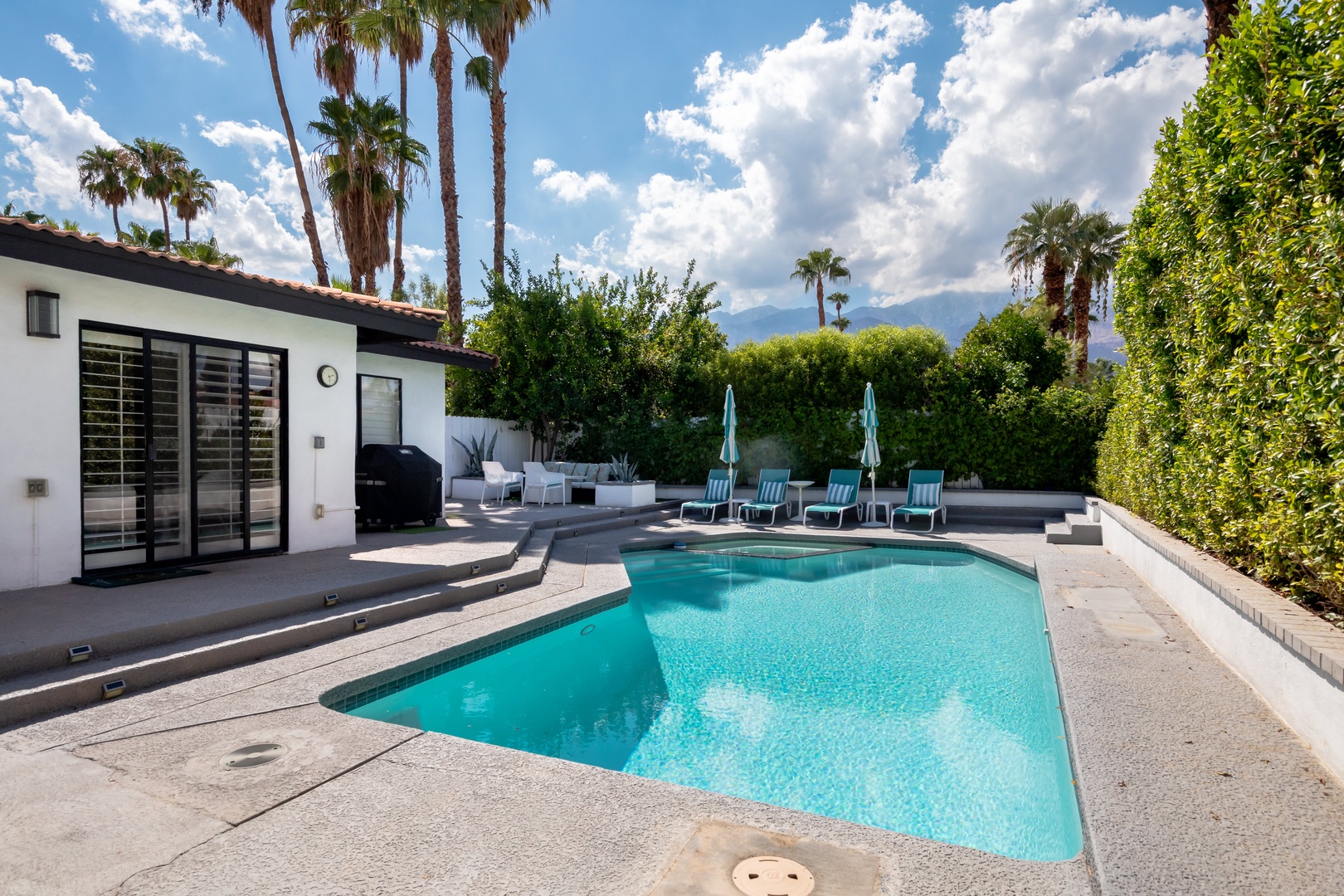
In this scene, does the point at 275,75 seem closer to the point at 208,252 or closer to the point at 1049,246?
the point at 208,252

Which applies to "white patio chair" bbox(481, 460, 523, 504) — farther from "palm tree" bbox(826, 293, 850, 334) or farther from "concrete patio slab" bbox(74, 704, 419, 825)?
"palm tree" bbox(826, 293, 850, 334)

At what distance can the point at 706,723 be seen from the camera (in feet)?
15.2

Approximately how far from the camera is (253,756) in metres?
3.26

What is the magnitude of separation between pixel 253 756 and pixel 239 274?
17.8ft

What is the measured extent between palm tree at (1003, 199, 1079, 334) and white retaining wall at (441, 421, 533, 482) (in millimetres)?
17660

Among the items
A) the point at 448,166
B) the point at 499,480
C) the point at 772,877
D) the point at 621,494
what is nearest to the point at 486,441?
the point at 499,480

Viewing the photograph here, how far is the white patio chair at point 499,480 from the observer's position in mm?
14039

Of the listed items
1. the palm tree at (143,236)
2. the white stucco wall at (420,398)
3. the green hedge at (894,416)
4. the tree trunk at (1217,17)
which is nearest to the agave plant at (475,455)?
the green hedge at (894,416)

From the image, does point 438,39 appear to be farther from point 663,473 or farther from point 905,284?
point 905,284

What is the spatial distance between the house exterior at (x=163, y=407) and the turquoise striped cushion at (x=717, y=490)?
6.87 meters

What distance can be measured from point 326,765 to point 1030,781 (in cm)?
367

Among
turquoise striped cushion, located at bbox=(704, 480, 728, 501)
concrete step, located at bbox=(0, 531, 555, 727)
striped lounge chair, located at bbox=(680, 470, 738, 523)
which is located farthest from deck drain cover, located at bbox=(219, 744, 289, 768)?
turquoise striped cushion, located at bbox=(704, 480, 728, 501)

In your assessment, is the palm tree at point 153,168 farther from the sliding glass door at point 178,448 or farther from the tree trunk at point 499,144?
the sliding glass door at point 178,448

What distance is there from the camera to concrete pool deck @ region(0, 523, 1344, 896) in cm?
228
